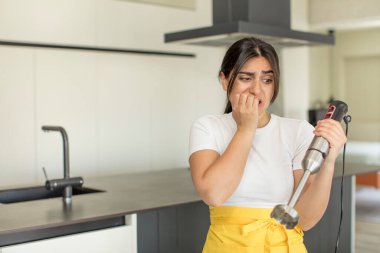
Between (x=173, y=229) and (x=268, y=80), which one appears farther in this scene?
(x=173, y=229)

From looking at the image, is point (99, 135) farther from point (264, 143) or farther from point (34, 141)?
point (264, 143)

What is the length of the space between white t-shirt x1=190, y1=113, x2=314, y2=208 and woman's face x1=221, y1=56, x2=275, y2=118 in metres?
0.09

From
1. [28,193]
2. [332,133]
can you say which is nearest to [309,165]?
[332,133]

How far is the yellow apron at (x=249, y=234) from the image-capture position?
4.55 feet

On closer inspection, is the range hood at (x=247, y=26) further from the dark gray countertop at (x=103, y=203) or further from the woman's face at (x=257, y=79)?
the woman's face at (x=257, y=79)

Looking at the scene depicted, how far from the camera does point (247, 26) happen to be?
3193 millimetres

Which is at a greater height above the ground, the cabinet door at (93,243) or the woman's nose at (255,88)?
the woman's nose at (255,88)

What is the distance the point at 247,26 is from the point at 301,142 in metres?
1.89

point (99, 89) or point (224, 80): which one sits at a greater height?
point (99, 89)

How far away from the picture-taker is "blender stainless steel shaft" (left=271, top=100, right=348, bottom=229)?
938mm

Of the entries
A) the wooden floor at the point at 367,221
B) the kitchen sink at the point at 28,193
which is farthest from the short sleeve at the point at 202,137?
the wooden floor at the point at 367,221

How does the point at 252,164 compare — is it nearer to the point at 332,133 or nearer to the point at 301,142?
the point at 301,142

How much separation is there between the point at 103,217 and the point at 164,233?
1.40 feet

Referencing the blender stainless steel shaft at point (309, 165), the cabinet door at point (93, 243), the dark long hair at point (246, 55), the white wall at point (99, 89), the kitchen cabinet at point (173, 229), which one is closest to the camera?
the blender stainless steel shaft at point (309, 165)
